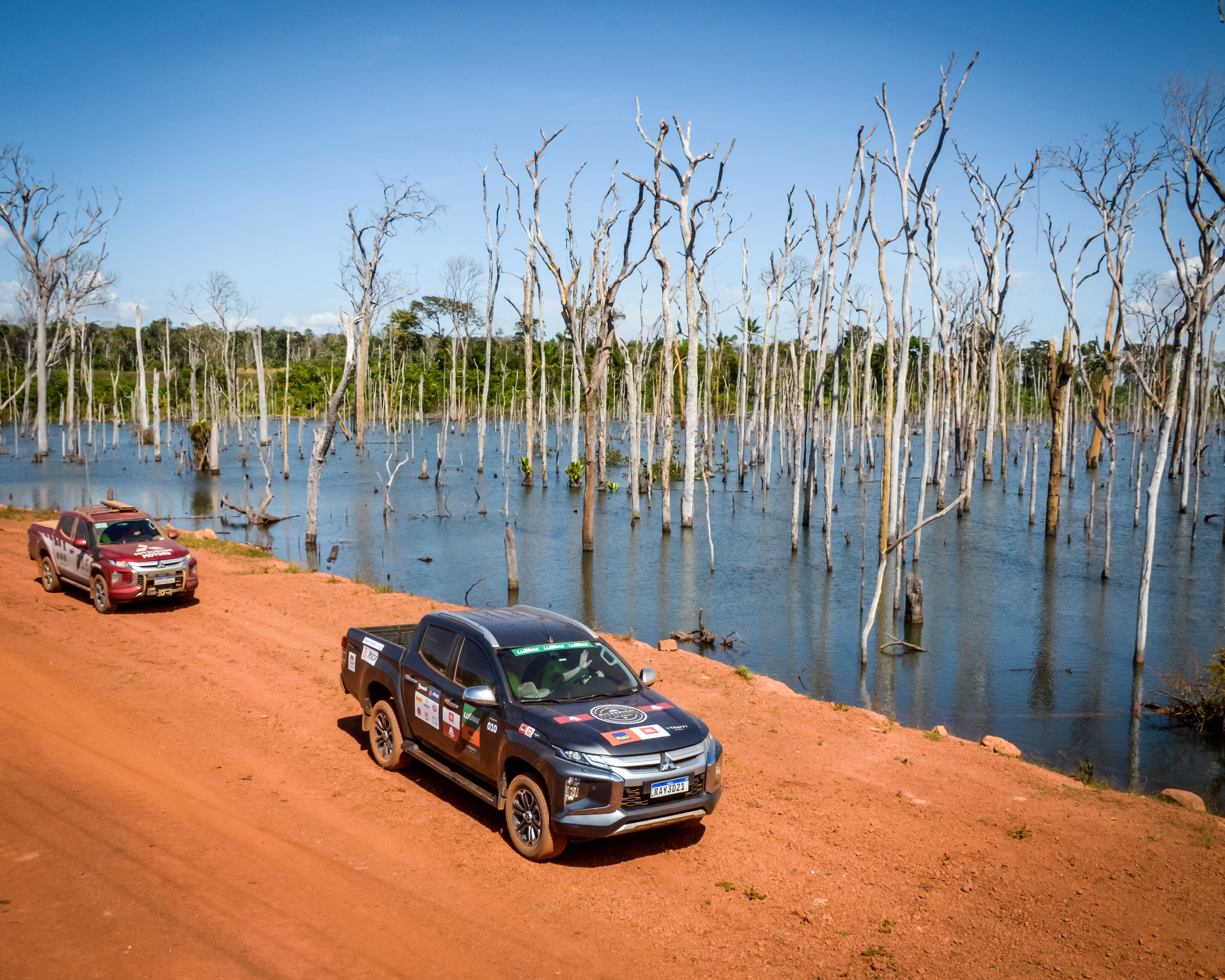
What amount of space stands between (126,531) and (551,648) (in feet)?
39.8

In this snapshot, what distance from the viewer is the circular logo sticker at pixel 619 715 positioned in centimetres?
745

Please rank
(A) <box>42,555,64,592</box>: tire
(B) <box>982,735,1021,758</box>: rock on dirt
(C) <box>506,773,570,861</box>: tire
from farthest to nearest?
(A) <box>42,555,64,592</box>: tire < (B) <box>982,735,1021,758</box>: rock on dirt < (C) <box>506,773,570,861</box>: tire

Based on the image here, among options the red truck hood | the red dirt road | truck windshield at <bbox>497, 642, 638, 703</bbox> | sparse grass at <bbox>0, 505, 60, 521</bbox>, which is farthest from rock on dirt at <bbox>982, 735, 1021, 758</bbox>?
sparse grass at <bbox>0, 505, 60, 521</bbox>

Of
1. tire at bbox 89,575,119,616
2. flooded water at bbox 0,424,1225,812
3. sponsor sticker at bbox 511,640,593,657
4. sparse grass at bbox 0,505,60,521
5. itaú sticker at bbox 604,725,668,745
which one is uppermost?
sponsor sticker at bbox 511,640,593,657

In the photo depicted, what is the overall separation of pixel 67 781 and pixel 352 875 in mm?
3764

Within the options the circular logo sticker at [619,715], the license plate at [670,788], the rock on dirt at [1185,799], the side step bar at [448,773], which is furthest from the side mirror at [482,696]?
the rock on dirt at [1185,799]

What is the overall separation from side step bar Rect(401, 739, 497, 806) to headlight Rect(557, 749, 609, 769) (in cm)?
105

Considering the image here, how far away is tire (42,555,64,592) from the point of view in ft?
57.2

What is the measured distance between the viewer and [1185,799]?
9758mm

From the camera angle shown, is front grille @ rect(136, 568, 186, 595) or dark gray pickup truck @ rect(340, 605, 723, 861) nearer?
dark gray pickup truck @ rect(340, 605, 723, 861)

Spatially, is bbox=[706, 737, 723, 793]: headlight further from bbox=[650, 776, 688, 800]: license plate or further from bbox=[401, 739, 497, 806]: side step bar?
bbox=[401, 739, 497, 806]: side step bar

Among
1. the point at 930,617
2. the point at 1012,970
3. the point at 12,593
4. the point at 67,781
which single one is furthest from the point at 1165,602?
the point at 12,593

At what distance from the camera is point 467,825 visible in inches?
316

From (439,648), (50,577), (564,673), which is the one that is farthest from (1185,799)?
(50,577)
